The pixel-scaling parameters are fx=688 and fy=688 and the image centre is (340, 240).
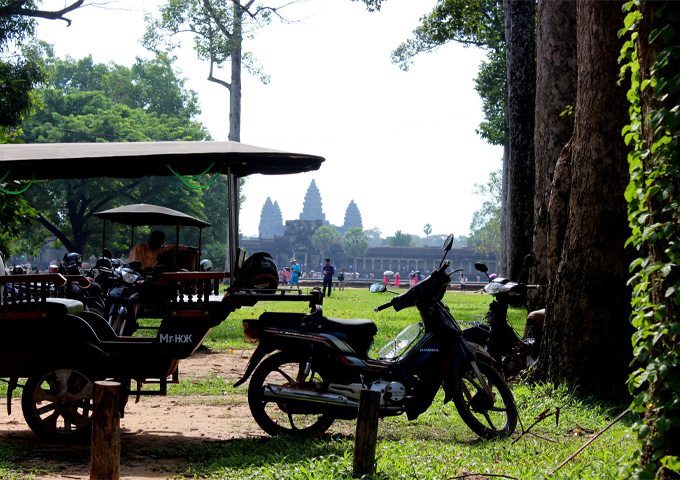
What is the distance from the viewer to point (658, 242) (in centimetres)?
315

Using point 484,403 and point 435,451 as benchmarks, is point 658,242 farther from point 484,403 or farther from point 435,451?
point 484,403

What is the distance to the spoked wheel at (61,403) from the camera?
499cm

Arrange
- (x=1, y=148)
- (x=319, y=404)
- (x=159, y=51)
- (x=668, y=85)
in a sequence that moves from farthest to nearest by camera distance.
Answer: (x=159, y=51) → (x=1, y=148) → (x=319, y=404) → (x=668, y=85)

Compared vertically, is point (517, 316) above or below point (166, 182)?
below

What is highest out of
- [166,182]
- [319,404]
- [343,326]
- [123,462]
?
[166,182]

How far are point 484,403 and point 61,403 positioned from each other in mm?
3158

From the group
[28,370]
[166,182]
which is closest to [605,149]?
[28,370]

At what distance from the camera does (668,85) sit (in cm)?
298

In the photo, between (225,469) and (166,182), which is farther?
(166,182)

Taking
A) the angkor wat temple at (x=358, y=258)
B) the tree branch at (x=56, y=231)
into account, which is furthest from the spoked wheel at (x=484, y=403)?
the angkor wat temple at (x=358, y=258)

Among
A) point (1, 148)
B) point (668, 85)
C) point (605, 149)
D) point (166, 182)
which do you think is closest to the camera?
point (668, 85)

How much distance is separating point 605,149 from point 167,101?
138 ft

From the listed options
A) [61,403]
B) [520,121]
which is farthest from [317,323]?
[520,121]

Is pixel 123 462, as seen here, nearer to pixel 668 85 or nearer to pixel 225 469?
pixel 225 469
